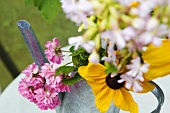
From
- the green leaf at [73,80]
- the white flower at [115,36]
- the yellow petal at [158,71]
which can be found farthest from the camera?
the green leaf at [73,80]

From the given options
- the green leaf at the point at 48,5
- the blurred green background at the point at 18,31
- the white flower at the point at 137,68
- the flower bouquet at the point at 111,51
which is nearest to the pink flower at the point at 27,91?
the flower bouquet at the point at 111,51

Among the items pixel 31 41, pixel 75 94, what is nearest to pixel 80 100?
pixel 75 94

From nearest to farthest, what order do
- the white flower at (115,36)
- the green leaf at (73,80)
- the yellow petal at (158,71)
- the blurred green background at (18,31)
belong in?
the white flower at (115,36)
the yellow petal at (158,71)
the green leaf at (73,80)
the blurred green background at (18,31)

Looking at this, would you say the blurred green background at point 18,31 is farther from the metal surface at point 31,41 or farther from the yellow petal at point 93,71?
the yellow petal at point 93,71

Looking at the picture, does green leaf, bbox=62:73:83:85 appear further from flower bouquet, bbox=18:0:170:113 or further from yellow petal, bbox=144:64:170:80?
yellow petal, bbox=144:64:170:80

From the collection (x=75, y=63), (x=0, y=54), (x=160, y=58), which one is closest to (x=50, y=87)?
(x=75, y=63)

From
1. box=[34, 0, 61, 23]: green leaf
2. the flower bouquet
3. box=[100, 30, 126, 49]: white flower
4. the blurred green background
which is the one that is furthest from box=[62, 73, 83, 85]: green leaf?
the blurred green background

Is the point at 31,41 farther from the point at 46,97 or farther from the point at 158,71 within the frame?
Result: the point at 158,71

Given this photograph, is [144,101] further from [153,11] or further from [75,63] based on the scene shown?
[153,11]
